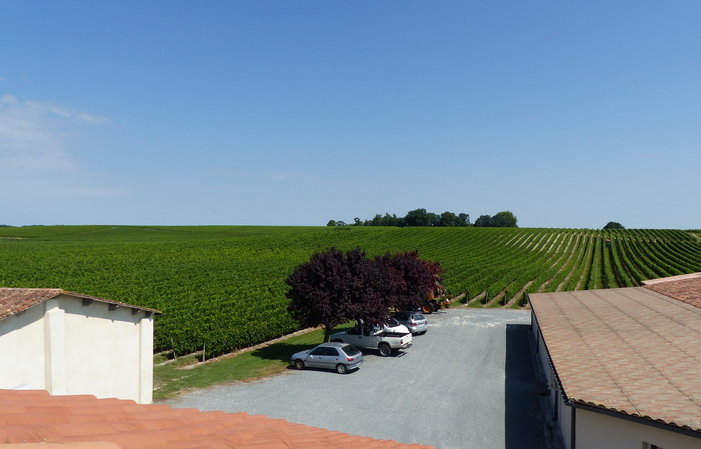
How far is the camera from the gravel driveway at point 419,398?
1349 cm

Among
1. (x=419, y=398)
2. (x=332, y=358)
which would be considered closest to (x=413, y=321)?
(x=332, y=358)

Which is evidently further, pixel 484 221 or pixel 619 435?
pixel 484 221

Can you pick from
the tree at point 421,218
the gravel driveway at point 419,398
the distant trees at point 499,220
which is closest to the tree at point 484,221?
the distant trees at point 499,220

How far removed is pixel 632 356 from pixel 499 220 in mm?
177567

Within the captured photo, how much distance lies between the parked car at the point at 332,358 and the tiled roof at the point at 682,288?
1490 centimetres

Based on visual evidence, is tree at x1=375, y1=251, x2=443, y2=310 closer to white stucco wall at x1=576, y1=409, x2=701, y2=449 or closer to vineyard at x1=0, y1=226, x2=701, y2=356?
vineyard at x1=0, y1=226, x2=701, y2=356

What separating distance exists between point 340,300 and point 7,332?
14.9m

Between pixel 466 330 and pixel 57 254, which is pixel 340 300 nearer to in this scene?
pixel 466 330

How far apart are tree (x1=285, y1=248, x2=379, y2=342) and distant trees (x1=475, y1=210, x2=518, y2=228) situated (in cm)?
16253

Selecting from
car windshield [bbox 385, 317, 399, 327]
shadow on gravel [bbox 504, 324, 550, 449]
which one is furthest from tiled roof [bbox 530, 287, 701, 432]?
car windshield [bbox 385, 317, 399, 327]

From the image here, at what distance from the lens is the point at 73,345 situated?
11719mm

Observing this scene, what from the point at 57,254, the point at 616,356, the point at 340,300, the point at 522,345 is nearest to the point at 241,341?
the point at 340,300

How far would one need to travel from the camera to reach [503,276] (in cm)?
5009

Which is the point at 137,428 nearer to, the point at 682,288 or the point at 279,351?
the point at 279,351
